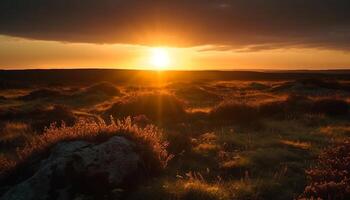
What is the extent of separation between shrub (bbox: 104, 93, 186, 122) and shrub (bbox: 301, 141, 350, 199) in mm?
12114

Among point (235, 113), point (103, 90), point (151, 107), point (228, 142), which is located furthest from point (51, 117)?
point (103, 90)

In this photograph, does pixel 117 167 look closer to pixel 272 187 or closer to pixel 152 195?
pixel 152 195

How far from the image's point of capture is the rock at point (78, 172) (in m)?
8.17

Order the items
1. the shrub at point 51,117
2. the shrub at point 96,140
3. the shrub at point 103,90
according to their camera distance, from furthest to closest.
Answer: the shrub at point 103,90 → the shrub at point 51,117 → the shrub at point 96,140

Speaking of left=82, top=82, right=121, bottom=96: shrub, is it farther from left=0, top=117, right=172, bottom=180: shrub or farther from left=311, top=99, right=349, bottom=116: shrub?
left=0, top=117, right=172, bottom=180: shrub

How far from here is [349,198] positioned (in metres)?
7.73

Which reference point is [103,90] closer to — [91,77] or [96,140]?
[96,140]

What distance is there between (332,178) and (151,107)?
49.7 feet

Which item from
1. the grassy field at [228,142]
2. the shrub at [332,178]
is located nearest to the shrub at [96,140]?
the grassy field at [228,142]

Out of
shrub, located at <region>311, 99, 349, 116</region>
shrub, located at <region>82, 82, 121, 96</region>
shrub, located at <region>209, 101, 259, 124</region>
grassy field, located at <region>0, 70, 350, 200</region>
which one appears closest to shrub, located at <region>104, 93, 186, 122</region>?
grassy field, located at <region>0, 70, 350, 200</region>

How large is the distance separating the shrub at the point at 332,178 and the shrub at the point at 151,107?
1211 centimetres

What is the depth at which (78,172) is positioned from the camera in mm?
8570

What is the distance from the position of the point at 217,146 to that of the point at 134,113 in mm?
9710

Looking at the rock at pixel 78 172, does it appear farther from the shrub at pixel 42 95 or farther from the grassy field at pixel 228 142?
the shrub at pixel 42 95
